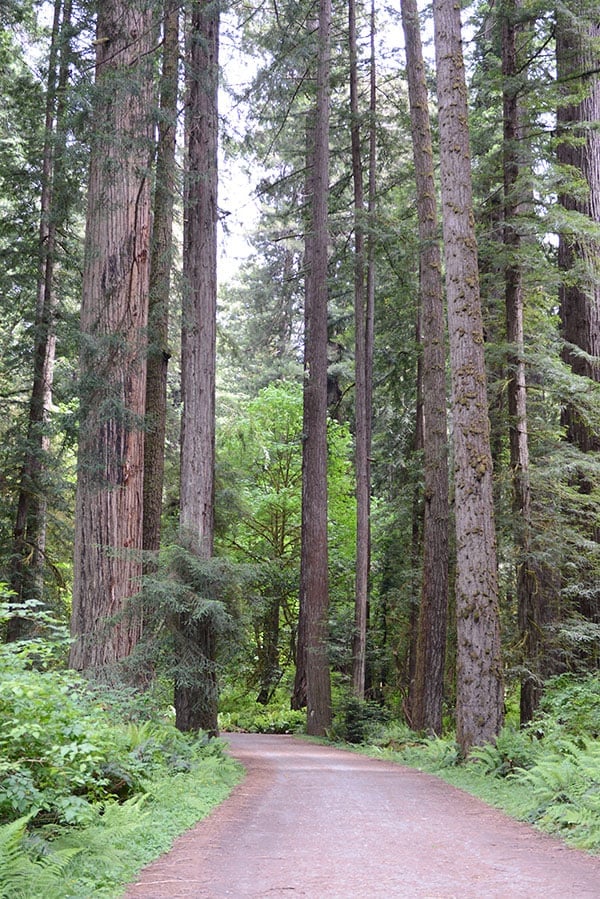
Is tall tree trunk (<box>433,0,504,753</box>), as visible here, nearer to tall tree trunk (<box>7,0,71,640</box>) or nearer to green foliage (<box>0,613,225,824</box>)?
green foliage (<box>0,613,225,824</box>)

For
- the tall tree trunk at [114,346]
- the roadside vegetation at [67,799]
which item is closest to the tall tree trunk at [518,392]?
the tall tree trunk at [114,346]

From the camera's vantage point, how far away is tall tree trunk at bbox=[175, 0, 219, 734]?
11586 mm

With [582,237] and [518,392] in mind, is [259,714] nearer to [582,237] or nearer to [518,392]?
[518,392]

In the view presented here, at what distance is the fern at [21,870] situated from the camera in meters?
3.79

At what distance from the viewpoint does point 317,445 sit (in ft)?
62.7

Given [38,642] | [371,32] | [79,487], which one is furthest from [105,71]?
[371,32]

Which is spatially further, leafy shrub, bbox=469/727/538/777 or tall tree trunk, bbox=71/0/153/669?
tall tree trunk, bbox=71/0/153/669

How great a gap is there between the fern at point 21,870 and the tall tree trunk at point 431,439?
36.2 ft

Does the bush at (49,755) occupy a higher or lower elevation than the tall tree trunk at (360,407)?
lower

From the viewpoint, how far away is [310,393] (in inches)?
771

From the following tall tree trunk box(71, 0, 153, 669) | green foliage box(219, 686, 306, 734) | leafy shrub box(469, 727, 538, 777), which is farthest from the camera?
green foliage box(219, 686, 306, 734)

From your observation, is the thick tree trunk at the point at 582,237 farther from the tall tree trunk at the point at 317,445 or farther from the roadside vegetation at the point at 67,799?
the roadside vegetation at the point at 67,799

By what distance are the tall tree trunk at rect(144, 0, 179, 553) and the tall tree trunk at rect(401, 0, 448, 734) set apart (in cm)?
510

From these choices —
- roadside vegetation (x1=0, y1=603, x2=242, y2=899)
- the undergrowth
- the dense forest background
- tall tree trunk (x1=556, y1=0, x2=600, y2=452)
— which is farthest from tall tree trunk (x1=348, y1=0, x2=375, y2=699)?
roadside vegetation (x1=0, y1=603, x2=242, y2=899)
